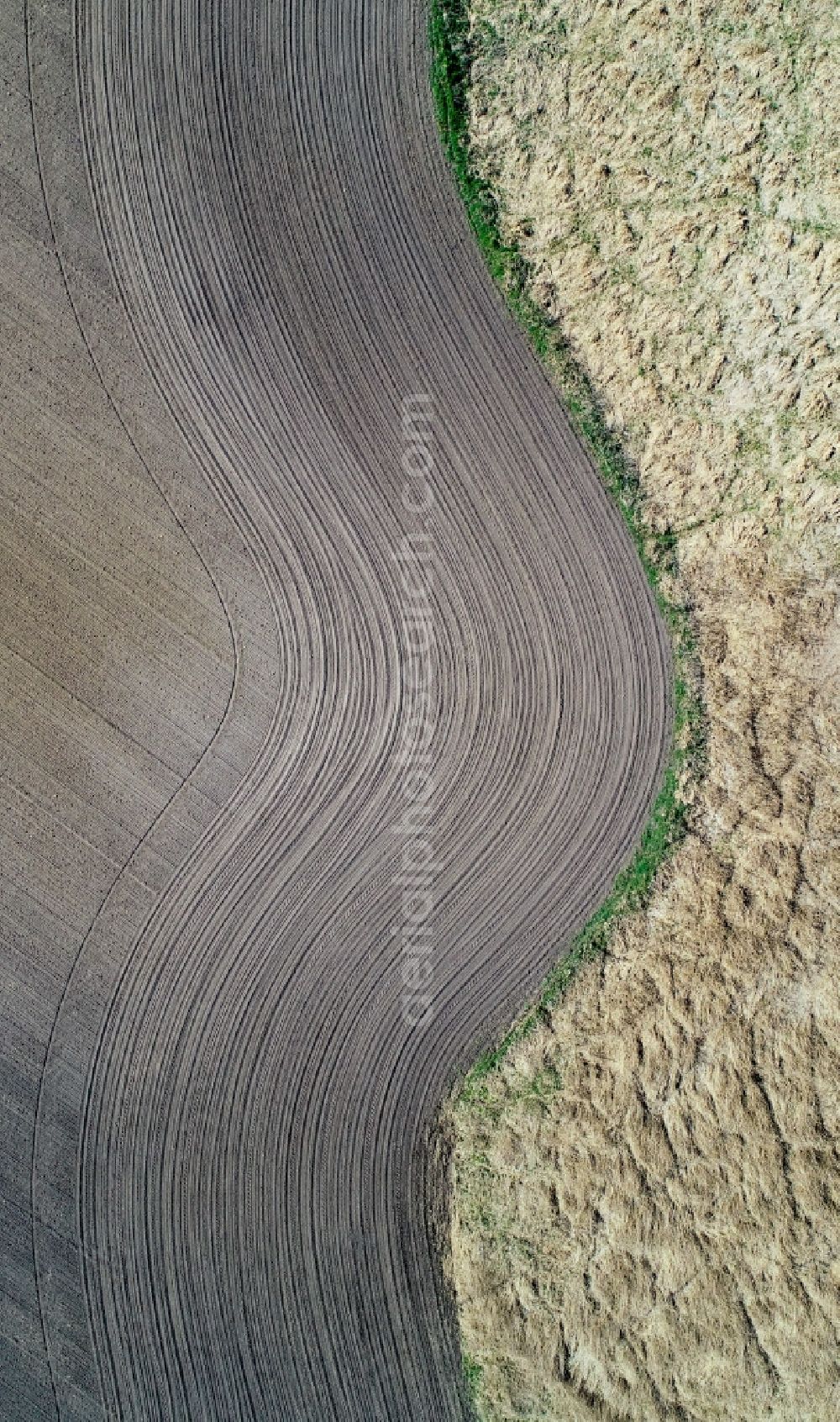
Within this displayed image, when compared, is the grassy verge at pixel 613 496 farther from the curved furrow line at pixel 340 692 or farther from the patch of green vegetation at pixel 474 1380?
the patch of green vegetation at pixel 474 1380

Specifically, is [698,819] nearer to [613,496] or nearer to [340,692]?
[613,496]

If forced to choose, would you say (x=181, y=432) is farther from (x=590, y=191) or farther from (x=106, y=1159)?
(x=106, y=1159)

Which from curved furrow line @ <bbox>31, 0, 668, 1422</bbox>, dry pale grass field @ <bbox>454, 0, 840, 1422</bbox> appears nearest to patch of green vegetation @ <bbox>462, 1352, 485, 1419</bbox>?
dry pale grass field @ <bbox>454, 0, 840, 1422</bbox>

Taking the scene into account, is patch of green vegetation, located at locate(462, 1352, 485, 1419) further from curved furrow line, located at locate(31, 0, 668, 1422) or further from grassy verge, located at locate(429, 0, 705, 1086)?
Answer: grassy verge, located at locate(429, 0, 705, 1086)

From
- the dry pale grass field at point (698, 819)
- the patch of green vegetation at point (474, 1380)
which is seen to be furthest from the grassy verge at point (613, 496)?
the patch of green vegetation at point (474, 1380)

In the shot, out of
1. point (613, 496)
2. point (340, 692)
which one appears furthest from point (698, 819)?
point (340, 692)

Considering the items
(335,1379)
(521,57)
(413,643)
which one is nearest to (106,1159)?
(335,1379)
